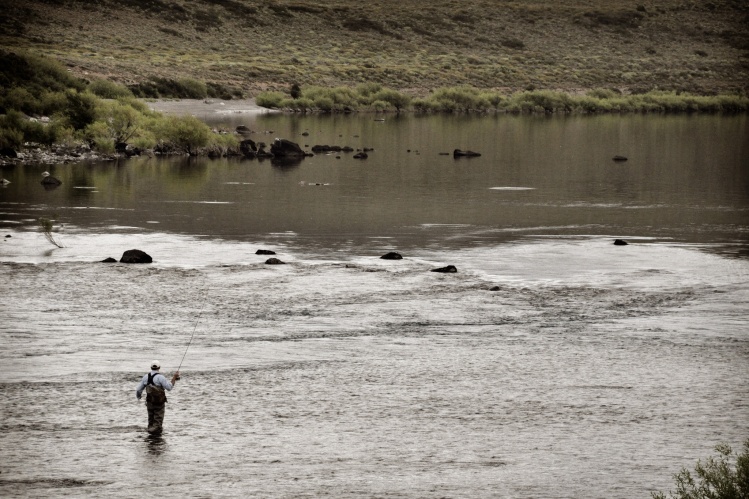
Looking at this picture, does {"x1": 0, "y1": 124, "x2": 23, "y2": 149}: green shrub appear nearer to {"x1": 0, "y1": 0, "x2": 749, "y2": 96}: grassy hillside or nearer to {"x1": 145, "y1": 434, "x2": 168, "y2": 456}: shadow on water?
{"x1": 0, "y1": 0, "x2": 749, "y2": 96}: grassy hillside

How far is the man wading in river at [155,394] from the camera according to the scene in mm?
17984

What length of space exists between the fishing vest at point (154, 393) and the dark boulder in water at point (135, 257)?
14865 millimetres

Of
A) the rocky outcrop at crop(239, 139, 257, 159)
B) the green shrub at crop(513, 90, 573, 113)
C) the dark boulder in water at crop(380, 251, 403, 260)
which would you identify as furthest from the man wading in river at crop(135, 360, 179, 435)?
the green shrub at crop(513, 90, 573, 113)

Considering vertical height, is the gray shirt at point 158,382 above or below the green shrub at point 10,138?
below

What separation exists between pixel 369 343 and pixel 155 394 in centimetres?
696

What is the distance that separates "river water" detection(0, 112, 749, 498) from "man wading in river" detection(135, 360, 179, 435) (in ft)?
0.79

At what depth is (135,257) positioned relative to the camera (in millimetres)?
32781

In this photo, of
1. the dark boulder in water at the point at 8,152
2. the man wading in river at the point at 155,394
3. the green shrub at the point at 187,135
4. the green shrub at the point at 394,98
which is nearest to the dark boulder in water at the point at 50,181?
the dark boulder in water at the point at 8,152

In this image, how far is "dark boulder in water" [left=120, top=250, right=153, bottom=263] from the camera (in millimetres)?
32750

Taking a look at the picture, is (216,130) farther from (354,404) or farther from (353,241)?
(354,404)

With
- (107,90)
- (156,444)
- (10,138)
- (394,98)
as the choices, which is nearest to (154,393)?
(156,444)

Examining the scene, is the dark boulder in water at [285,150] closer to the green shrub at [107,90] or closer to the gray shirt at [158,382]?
the green shrub at [107,90]

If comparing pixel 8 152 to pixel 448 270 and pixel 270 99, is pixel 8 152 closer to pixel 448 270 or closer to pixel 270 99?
pixel 448 270

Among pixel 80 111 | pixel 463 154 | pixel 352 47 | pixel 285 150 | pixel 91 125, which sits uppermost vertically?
pixel 352 47
